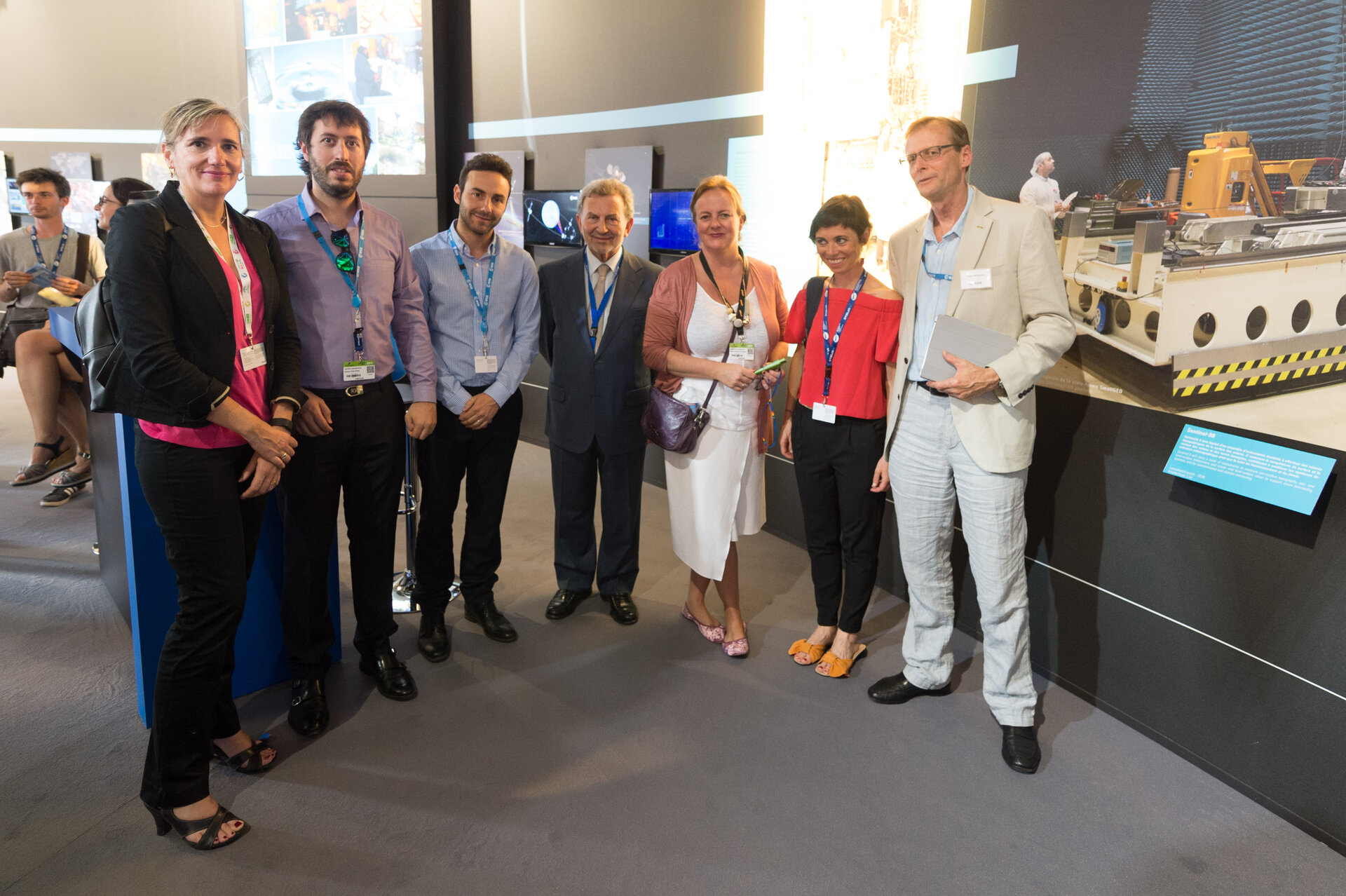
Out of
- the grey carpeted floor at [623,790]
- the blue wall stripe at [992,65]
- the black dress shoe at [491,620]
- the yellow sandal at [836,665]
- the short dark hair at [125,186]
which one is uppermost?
the blue wall stripe at [992,65]

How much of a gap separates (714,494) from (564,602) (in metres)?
0.90

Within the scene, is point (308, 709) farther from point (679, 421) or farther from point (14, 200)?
point (14, 200)

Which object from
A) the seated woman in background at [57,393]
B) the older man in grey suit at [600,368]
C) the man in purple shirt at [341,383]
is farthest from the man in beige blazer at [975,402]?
the seated woman in background at [57,393]

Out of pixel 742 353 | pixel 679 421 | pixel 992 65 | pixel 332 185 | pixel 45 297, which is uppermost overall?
pixel 992 65

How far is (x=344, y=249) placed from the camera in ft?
Result: 7.68

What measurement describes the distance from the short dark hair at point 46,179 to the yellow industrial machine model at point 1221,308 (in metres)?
5.30

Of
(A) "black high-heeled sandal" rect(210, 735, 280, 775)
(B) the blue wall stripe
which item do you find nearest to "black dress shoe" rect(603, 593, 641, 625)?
(A) "black high-heeled sandal" rect(210, 735, 280, 775)

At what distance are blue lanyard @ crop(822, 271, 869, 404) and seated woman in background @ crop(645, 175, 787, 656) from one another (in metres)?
0.22

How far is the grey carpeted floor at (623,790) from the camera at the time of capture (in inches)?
77.1

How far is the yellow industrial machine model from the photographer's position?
207 centimetres

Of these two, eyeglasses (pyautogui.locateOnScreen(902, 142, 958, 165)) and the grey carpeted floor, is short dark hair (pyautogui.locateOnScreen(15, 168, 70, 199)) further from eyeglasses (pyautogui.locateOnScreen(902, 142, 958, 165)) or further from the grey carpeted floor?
eyeglasses (pyautogui.locateOnScreen(902, 142, 958, 165))

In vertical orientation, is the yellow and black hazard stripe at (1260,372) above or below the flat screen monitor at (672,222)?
below

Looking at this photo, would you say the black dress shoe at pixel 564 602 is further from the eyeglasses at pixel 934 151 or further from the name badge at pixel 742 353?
the eyeglasses at pixel 934 151

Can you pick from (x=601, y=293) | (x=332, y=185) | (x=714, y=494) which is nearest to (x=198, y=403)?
(x=332, y=185)
